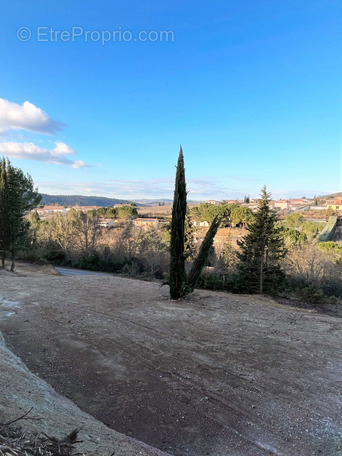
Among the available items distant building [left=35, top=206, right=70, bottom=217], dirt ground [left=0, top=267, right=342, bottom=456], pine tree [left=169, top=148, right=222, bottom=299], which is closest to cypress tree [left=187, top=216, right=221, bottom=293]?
pine tree [left=169, top=148, right=222, bottom=299]

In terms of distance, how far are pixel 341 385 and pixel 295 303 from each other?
8047mm

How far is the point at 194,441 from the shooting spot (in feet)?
11.7

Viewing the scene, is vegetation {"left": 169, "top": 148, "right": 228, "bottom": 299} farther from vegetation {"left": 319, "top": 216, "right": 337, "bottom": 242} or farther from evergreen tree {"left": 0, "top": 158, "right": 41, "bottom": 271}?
vegetation {"left": 319, "top": 216, "right": 337, "bottom": 242}

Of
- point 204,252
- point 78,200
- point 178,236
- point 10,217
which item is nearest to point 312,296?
point 204,252

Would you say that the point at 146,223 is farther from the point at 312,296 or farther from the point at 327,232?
the point at 312,296

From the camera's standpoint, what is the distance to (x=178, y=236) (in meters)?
10.8

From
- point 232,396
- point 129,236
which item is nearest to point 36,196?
point 129,236

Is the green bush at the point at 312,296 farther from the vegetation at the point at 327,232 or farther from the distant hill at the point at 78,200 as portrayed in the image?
the distant hill at the point at 78,200

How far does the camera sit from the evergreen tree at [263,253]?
44.1ft

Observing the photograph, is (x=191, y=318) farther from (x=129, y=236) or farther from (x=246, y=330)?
(x=129, y=236)

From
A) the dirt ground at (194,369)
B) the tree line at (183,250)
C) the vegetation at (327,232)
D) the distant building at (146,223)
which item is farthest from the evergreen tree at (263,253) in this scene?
the distant building at (146,223)

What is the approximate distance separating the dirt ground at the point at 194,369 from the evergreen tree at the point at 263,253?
384 cm

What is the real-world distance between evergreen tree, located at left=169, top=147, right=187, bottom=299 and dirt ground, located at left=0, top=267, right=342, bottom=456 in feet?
3.44

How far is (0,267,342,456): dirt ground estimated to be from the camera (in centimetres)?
375
